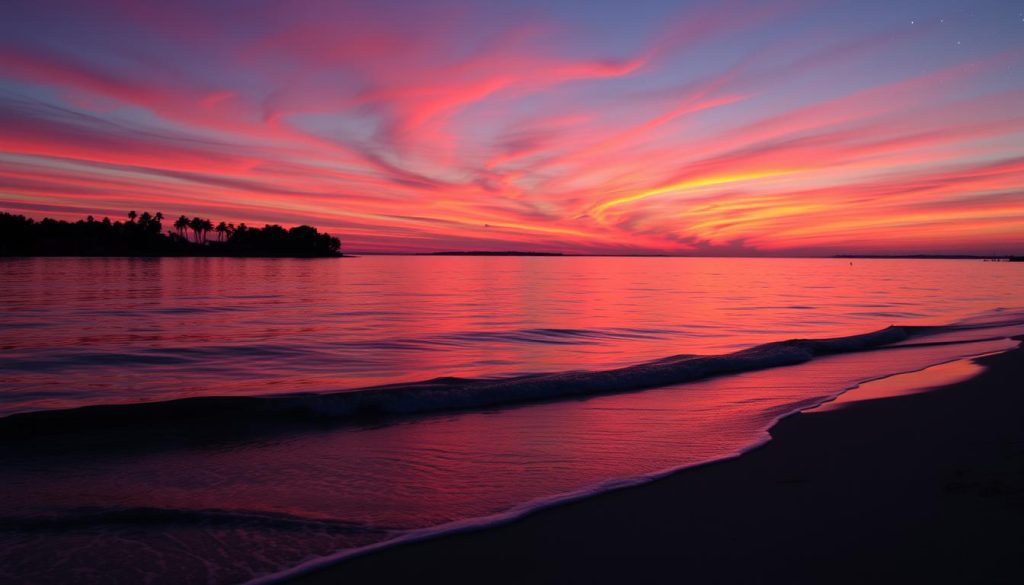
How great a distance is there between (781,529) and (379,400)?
725 centimetres

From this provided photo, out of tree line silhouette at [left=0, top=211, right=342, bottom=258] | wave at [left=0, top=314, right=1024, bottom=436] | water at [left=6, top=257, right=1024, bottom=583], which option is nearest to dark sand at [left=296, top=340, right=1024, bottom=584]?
water at [left=6, top=257, right=1024, bottom=583]

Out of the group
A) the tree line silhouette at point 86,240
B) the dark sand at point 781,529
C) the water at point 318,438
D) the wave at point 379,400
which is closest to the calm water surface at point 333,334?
the water at point 318,438

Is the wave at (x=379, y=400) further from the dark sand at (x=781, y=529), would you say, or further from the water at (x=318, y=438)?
the dark sand at (x=781, y=529)

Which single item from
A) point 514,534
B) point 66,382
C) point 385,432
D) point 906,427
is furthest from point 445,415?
point 66,382

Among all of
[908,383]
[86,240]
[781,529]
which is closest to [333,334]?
[908,383]

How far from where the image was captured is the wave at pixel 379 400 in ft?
30.7

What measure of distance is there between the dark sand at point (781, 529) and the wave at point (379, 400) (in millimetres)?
5130

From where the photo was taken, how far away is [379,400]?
34.7 feet

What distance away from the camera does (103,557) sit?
Answer: 476 centimetres

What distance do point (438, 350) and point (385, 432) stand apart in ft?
29.5

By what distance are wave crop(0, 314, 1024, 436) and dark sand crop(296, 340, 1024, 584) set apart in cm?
513

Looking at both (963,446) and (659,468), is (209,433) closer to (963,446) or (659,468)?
(659,468)

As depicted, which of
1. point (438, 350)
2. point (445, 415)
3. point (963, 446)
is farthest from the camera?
point (438, 350)

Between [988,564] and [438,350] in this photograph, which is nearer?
[988,564]
